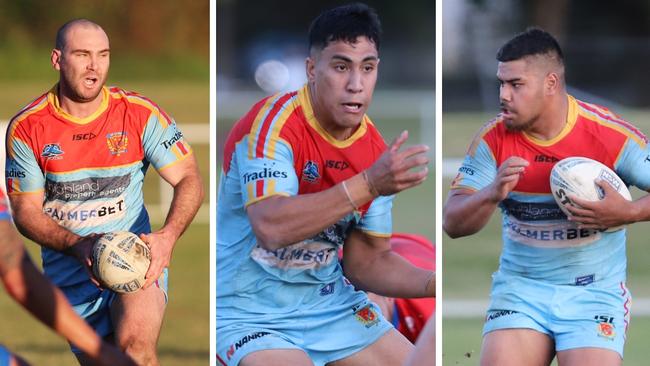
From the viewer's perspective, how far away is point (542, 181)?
5105mm

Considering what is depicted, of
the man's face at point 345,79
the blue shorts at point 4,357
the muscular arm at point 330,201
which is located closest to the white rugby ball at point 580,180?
the muscular arm at point 330,201

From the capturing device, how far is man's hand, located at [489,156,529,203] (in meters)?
4.68

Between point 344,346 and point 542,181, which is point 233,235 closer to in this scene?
point 344,346

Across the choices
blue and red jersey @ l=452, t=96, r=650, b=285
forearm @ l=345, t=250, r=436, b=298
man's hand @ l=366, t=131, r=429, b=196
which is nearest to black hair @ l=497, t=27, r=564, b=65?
blue and red jersey @ l=452, t=96, r=650, b=285

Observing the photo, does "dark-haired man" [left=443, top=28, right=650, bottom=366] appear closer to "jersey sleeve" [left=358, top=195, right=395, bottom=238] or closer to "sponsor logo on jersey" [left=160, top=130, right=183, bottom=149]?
"jersey sleeve" [left=358, top=195, right=395, bottom=238]

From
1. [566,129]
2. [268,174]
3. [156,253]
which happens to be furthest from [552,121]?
[156,253]

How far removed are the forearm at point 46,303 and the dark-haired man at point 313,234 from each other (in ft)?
4.74

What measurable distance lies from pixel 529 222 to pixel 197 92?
13492 millimetres

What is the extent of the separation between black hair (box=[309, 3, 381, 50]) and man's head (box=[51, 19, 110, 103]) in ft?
2.88

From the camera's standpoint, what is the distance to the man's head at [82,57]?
5.04m

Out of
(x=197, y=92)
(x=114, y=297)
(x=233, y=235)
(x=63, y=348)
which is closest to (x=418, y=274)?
(x=233, y=235)

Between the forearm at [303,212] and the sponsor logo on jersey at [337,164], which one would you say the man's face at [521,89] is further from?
the forearm at [303,212]

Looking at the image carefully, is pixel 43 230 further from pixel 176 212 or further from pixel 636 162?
pixel 636 162

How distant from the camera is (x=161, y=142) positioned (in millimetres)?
5215
